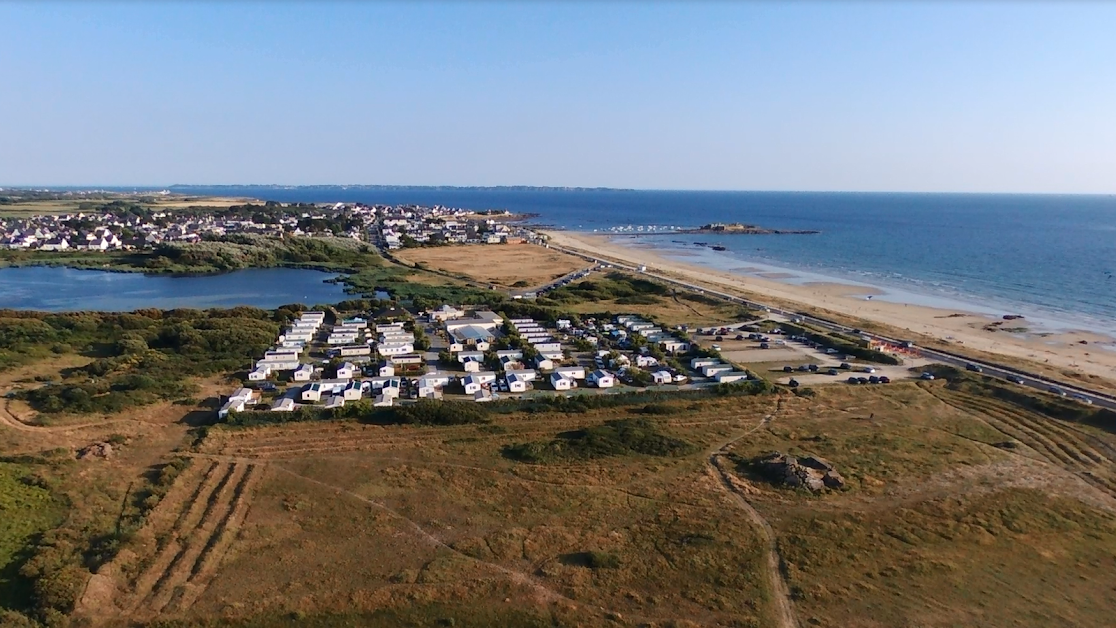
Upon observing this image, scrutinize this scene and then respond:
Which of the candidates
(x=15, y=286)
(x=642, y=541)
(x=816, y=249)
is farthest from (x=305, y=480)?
(x=816, y=249)

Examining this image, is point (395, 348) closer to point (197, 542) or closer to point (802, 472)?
point (197, 542)

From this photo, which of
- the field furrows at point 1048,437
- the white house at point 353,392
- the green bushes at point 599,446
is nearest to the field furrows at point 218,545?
the white house at point 353,392

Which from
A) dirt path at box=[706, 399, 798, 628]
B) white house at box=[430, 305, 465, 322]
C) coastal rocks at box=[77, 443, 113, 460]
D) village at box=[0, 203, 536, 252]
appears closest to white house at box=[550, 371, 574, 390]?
dirt path at box=[706, 399, 798, 628]

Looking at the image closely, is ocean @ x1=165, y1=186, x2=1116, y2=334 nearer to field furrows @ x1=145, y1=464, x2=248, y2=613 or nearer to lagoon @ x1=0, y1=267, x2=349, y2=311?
lagoon @ x1=0, y1=267, x2=349, y2=311

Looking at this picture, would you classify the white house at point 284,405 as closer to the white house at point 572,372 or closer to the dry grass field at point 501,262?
the white house at point 572,372

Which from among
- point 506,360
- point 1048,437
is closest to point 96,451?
point 506,360
